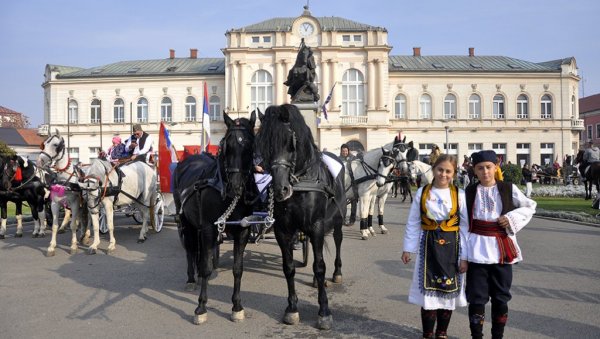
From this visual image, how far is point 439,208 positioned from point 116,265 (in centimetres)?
631

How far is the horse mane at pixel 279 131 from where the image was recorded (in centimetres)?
444

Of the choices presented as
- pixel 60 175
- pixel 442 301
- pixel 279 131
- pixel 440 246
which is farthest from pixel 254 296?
pixel 60 175

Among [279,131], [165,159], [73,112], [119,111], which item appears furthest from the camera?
[73,112]

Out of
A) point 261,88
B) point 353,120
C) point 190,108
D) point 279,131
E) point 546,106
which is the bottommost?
point 279,131

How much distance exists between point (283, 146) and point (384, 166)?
6.31 metres

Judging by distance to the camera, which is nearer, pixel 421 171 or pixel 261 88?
pixel 421 171

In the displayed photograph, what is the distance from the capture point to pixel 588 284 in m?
6.35

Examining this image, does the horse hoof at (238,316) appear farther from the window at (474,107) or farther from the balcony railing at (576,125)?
the balcony railing at (576,125)

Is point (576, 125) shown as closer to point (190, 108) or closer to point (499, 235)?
point (190, 108)

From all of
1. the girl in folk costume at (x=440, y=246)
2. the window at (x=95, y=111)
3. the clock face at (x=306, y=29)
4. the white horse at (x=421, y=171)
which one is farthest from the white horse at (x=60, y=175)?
the window at (x=95, y=111)

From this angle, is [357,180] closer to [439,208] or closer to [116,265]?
[116,265]

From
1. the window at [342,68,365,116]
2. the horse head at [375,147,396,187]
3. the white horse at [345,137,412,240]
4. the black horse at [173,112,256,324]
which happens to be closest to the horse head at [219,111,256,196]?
the black horse at [173,112,256,324]

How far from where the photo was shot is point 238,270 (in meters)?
5.09

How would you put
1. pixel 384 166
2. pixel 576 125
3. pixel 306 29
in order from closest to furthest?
1. pixel 384 166
2. pixel 306 29
3. pixel 576 125
